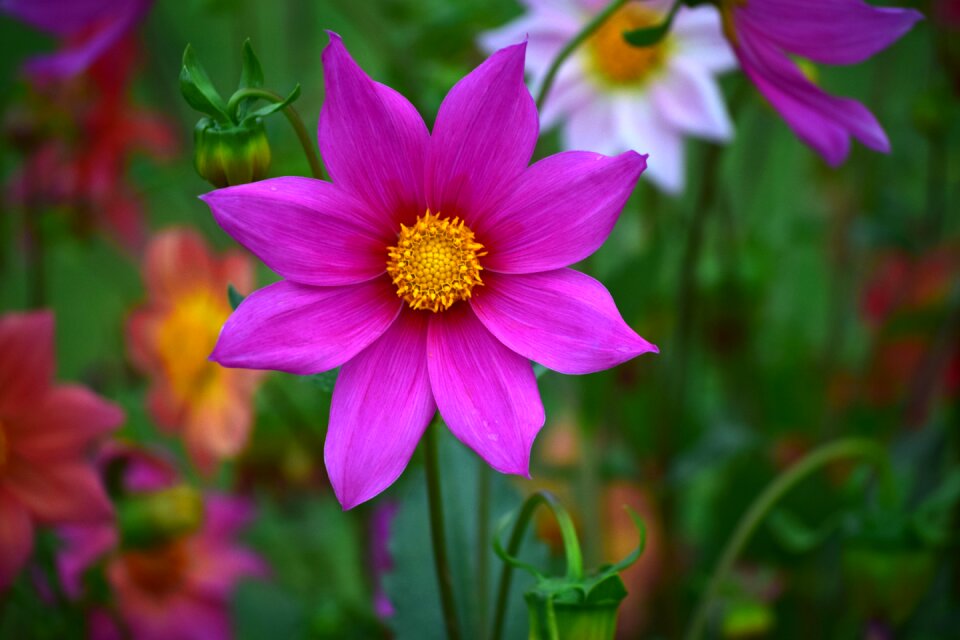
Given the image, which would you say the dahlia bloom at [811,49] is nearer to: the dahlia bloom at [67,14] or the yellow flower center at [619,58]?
the yellow flower center at [619,58]

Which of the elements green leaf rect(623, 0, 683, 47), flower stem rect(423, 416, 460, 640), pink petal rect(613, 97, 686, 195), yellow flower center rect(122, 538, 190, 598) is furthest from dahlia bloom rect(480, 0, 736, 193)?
yellow flower center rect(122, 538, 190, 598)

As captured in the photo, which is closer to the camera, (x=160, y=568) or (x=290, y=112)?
(x=290, y=112)

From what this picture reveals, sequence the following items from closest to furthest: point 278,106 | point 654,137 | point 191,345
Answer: point 278,106, point 654,137, point 191,345

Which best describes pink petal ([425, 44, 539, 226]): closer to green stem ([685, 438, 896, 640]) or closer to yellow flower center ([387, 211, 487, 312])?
yellow flower center ([387, 211, 487, 312])

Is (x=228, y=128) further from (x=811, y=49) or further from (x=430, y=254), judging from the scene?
(x=811, y=49)

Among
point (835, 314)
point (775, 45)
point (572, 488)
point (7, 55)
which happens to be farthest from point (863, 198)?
point (7, 55)

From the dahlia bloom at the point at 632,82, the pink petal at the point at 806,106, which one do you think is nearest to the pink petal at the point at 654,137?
the dahlia bloom at the point at 632,82


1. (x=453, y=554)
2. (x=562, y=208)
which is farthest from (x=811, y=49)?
(x=453, y=554)

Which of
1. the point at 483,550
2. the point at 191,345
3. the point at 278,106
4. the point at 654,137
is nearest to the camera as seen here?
the point at 278,106
